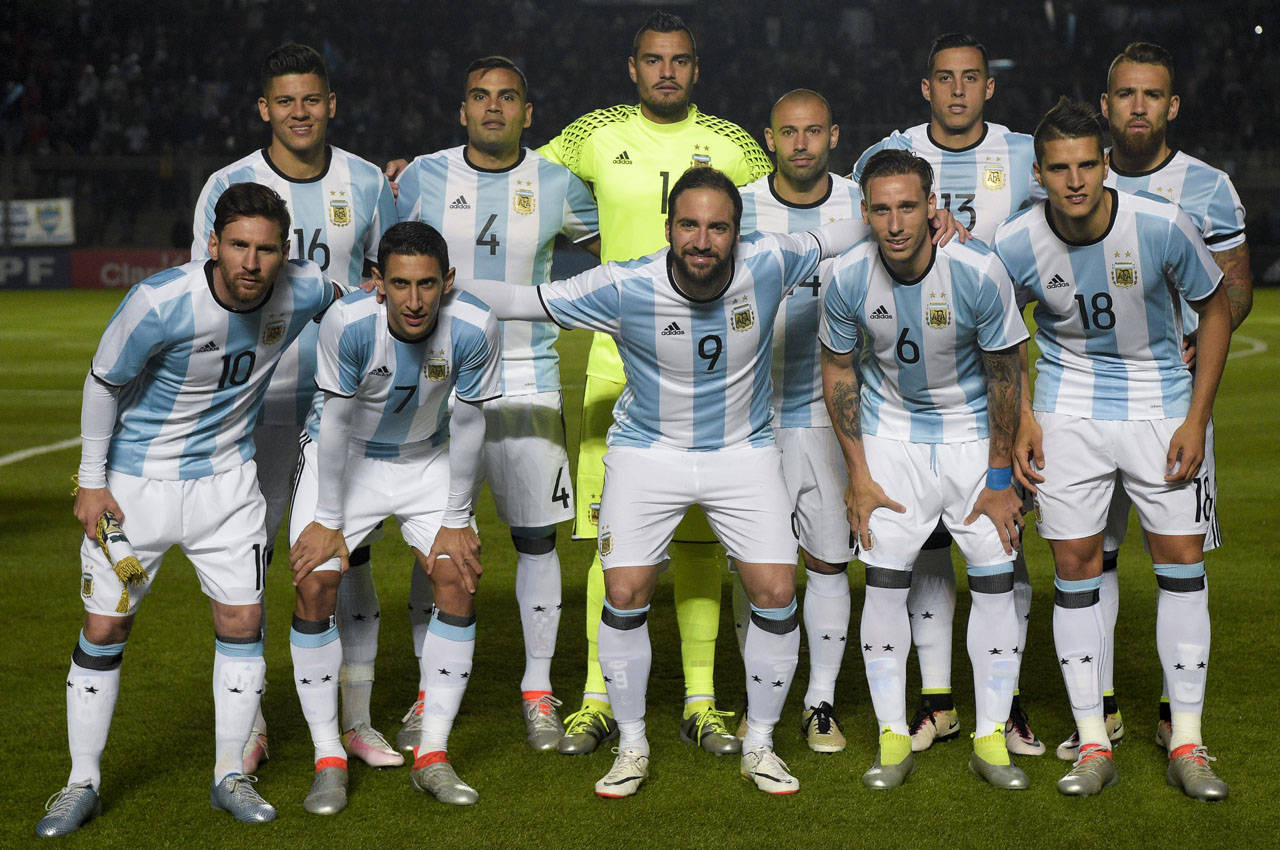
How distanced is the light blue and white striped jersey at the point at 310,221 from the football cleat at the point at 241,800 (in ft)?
4.34

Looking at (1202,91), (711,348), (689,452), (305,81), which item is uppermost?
(1202,91)

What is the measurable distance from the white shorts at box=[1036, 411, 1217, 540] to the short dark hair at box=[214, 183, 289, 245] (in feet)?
8.47

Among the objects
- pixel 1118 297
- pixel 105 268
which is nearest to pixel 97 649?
pixel 1118 297

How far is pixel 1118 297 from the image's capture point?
4445 mm

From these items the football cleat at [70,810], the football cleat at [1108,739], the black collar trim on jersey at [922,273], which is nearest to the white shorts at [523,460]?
the black collar trim on jersey at [922,273]

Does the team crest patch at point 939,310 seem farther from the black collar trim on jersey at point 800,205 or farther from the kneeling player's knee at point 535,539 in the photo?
the kneeling player's knee at point 535,539

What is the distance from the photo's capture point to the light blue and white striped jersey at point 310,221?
4977 millimetres

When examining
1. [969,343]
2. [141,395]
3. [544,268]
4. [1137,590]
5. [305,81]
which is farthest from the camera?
[1137,590]

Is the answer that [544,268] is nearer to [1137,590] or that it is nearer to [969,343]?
[969,343]

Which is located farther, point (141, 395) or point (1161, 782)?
point (1161, 782)

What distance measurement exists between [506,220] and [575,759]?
6.72 feet

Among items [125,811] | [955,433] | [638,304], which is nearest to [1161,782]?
[955,433]

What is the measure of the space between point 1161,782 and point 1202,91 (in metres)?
28.9

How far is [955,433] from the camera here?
4.59 meters
